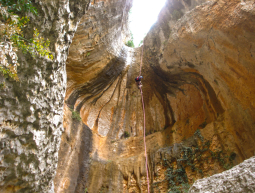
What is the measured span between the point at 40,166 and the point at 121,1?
22.5 ft

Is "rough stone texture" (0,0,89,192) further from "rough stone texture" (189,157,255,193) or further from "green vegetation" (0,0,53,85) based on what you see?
"rough stone texture" (189,157,255,193)

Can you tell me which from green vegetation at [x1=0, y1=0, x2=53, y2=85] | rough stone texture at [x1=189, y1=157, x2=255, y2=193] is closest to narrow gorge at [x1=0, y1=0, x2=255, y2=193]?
rough stone texture at [x1=189, y1=157, x2=255, y2=193]

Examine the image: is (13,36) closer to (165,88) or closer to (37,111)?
(37,111)

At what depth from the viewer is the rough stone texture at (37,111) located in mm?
2533

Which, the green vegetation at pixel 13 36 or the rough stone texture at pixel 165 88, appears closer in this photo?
the green vegetation at pixel 13 36

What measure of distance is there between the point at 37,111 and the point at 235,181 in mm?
3092

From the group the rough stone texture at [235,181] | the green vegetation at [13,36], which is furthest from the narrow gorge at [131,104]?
the green vegetation at [13,36]

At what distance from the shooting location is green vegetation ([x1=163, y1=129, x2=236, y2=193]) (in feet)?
17.2

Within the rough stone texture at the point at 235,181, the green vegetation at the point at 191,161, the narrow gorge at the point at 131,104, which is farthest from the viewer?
the green vegetation at the point at 191,161

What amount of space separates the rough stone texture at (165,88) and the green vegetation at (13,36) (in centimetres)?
380

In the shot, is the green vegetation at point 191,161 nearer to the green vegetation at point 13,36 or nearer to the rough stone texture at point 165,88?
the rough stone texture at point 165,88

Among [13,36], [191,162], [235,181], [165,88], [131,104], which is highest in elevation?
[165,88]

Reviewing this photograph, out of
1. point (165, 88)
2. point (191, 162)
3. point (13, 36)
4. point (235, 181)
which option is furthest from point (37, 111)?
point (165, 88)

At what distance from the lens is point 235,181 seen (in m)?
2.12
